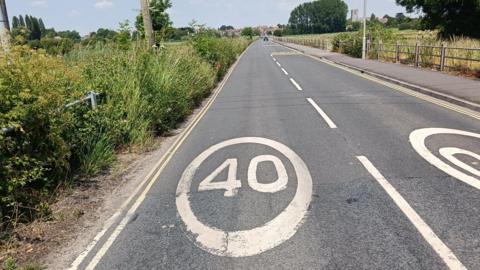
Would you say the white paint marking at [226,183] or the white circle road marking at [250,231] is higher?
the white circle road marking at [250,231]

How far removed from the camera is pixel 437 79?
16.6 meters

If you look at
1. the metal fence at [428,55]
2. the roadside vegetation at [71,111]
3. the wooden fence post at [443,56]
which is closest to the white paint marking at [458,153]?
the roadside vegetation at [71,111]

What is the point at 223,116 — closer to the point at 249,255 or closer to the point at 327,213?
the point at 327,213

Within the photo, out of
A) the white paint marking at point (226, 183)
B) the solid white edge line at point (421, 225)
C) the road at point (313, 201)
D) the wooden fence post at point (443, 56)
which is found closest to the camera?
the solid white edge line at point (421, 225)

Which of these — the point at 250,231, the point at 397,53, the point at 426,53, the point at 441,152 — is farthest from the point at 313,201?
the point at 397,53

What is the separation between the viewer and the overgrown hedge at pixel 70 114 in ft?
15.6

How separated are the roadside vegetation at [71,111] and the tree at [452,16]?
31594 millimetres

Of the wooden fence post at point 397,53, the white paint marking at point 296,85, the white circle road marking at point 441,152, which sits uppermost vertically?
the wooden fence post at point 397,53

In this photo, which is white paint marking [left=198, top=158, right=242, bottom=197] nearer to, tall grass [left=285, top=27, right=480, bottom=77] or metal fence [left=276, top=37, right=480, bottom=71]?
tall grass [left=285, top=27, right=480, bottom=77]

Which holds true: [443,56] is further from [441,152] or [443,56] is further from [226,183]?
[226,183]

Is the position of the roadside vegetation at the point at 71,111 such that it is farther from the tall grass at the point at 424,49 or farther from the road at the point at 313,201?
the tall grass at the point at 424,49

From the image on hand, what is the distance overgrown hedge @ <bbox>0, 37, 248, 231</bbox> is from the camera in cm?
475

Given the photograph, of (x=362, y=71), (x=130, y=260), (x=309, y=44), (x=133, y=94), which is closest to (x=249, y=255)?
(x=130, y=260)

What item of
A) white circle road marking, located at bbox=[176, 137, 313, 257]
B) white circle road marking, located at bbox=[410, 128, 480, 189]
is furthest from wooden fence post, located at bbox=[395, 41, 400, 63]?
white circle road marking, located at bbox=[176, 137, 313, 257]
